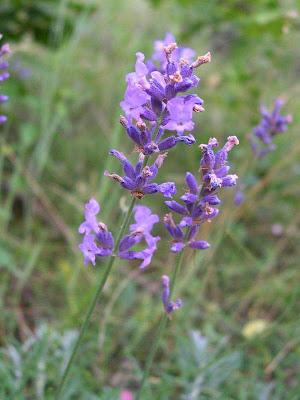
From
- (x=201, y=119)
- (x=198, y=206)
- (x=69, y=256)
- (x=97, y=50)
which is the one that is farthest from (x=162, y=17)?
(x=198, y=206)

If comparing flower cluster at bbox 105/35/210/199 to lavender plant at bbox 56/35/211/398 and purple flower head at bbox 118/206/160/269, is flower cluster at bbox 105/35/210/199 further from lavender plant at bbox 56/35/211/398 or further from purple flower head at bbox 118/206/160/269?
purple flower head at bbox 118/206/160/269

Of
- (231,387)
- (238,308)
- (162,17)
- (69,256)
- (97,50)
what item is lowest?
(231,387)

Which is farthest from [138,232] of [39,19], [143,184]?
[39,19]

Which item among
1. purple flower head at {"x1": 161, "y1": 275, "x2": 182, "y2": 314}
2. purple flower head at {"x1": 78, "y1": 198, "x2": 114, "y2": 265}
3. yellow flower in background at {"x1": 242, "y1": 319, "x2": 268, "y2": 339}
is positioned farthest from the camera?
yellow flower in background at {"x1": 242, "y1": 319, "x2": 268, "y2": 339}

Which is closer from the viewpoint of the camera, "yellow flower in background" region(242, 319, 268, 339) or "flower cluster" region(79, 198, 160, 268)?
"flower cluster" region(79, 198, 160, 268)

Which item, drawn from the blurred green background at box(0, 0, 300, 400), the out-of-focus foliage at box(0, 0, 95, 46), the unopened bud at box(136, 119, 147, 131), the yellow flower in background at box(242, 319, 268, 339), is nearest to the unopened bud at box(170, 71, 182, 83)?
the unopened bud at box(136, 119, 147, 131)

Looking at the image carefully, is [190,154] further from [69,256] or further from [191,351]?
[191,351]

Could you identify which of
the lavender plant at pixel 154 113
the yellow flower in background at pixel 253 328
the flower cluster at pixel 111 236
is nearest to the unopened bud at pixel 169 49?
the lavender plant at pixel 154 113
